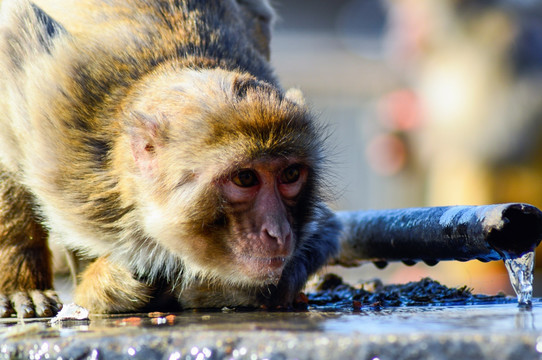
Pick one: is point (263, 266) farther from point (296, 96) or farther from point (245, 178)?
point (296, 96)

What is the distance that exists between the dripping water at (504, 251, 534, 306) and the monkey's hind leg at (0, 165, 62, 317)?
2049 mm

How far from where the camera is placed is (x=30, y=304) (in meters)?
4.19

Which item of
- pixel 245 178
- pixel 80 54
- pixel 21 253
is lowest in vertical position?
pixel 21 253

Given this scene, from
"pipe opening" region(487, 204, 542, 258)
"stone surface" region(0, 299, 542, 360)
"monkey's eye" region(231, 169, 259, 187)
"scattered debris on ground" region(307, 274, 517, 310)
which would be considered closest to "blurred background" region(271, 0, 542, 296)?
"scattered debris on ground" region(307, 274, 517, 310)

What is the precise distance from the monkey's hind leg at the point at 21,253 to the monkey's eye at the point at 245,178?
1.06 metres

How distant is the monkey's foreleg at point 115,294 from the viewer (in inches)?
161

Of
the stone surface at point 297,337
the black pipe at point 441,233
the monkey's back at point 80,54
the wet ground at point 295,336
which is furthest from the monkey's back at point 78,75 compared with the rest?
the black pipe at point 441,233

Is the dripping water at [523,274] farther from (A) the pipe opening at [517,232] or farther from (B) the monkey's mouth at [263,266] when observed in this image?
(B) the monkey's mouth at [263,266]

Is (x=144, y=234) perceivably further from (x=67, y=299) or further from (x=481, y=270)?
(x=481, y=270)

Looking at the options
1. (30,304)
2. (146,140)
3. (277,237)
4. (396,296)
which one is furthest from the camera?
(396,296)

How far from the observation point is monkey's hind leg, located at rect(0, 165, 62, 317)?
14.1 ft

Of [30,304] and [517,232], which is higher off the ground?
[517,232]

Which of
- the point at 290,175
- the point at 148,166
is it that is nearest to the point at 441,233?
the point at 290,175

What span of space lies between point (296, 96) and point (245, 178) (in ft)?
2.75
